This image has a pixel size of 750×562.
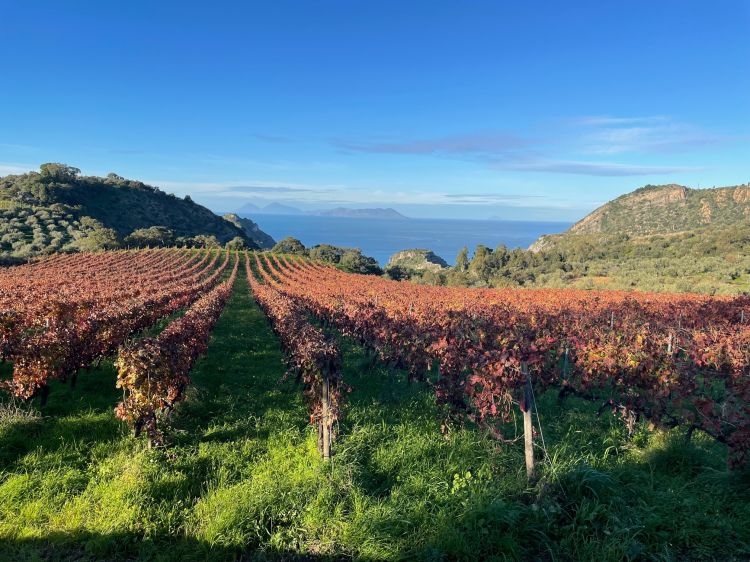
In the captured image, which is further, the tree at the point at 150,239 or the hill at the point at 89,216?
the tree at the point at 150,239

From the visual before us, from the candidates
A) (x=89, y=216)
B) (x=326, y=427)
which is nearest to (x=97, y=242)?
(x=89, y=216)

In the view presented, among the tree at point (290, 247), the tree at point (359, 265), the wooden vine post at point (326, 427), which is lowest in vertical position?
the tree at point (359, 265)

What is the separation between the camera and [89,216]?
91125mm

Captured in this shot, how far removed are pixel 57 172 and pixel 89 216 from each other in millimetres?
55161

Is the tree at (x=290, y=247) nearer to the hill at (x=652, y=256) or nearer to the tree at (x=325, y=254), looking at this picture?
the tree at (x=325, y=254)

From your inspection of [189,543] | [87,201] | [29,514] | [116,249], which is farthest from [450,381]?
[87,201]

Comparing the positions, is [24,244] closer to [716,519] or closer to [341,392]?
[341,392]

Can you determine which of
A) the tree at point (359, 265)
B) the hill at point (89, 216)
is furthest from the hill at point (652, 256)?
the hill at point (89, 216)

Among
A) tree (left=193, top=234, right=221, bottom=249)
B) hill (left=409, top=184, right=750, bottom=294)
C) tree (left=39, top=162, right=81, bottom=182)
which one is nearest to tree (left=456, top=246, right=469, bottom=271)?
hill (left=409, top=184, right=750, bottom=294)

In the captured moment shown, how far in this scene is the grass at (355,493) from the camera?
13.7 ft

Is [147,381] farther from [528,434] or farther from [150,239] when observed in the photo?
[150,239]

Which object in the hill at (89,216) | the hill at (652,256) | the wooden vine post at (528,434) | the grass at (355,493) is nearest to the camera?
the grass at (355,493)

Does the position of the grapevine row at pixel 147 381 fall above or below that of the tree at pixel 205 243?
below

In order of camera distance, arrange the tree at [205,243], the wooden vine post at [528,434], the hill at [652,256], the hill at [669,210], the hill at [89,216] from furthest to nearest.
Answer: the hill at [669,210], the tree at [205,243], the hill at [89,216], the hill at [652,256], the wooden vine post at [528,434]
